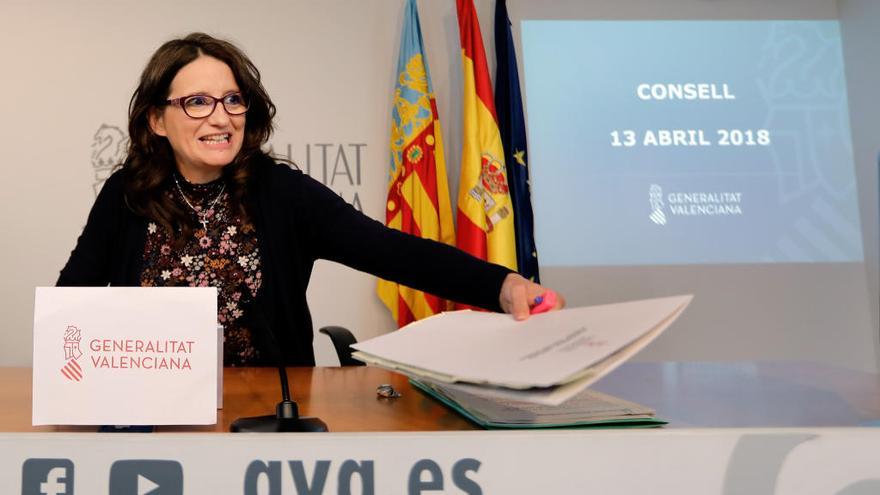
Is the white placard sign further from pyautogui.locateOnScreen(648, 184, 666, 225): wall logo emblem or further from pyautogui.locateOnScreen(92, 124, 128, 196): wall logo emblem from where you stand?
pyautogui.locateOnScreen(648, 184, 666, 225): wall logo emblem

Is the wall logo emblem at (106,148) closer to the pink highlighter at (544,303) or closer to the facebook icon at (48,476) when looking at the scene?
the pink highlighter at (544,303)

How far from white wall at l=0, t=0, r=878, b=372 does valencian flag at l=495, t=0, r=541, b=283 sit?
118 mm

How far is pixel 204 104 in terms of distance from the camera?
1.54m

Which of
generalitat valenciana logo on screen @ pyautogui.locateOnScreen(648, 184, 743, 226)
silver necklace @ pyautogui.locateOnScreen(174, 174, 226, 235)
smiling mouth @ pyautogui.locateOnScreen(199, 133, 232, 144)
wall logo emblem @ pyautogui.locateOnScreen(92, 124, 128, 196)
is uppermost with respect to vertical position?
wall logo emblem @ pyautogui.locateOnScreen(92, 124, 128, 196)

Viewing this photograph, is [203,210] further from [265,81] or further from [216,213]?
[265,81]

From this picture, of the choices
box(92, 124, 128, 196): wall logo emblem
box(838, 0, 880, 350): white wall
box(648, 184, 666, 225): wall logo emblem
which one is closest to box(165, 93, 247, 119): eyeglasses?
box(92, 124, 128, 196): wall logo emblem

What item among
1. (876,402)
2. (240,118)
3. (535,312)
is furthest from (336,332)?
(876,402)

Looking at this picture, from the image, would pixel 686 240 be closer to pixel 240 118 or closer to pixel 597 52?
pixel 597 52

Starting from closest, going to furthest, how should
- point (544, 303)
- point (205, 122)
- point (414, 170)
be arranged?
point (544, 303) → point (205, 122) → point (414, 170)

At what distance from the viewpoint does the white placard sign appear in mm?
693

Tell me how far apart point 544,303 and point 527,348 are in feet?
0.85

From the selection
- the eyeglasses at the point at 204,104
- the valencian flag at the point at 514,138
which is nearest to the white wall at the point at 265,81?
the valencian flag at the point at 514,138

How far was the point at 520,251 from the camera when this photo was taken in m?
3.28

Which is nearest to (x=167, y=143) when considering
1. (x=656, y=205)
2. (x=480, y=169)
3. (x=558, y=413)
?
(x=558, y=413)
